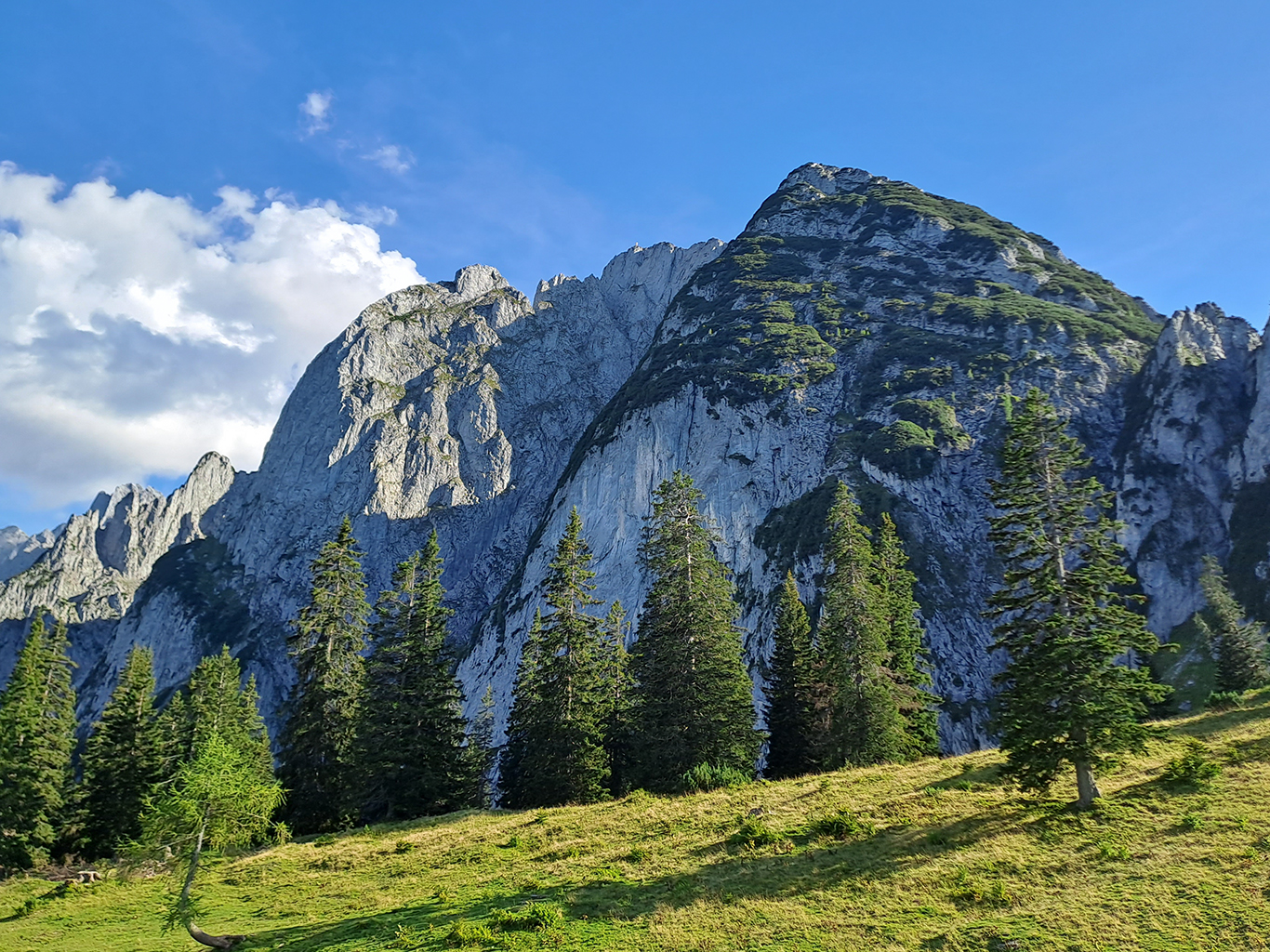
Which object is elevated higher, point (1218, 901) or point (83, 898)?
point (1218, 901)

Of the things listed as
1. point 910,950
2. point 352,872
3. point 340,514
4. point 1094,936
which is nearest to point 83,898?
point 352,872

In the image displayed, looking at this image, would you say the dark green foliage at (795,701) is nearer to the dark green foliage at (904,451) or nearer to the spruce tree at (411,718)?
the spruce tree at (411,718)

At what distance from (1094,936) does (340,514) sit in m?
202

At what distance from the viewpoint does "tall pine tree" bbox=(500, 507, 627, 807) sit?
37.3 meters

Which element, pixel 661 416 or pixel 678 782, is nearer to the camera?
pixel 678 782

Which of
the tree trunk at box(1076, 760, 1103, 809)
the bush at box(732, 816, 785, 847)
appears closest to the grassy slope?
the bush at box(732, 816, 785, 847)

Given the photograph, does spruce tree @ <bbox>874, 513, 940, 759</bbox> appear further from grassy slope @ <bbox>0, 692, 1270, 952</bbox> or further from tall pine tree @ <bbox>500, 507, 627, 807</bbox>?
tall pine tree @ <bbox>500, 507, 627, 807</bbox>

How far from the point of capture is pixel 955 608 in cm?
9000

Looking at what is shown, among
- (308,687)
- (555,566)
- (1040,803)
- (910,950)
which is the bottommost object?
(910,950)

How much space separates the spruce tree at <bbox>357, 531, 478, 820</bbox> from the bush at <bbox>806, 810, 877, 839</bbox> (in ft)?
80.0

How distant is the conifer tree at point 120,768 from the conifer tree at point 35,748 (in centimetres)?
164

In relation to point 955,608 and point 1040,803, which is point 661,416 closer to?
point 955,608

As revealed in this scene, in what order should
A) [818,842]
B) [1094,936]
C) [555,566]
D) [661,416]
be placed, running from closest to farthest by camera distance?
[1094,936], [818,842], [555,566], [661,416]

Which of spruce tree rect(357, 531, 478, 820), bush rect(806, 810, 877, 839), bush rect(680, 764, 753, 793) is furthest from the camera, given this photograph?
spruce tree rect(357, 531, 478, 820)
